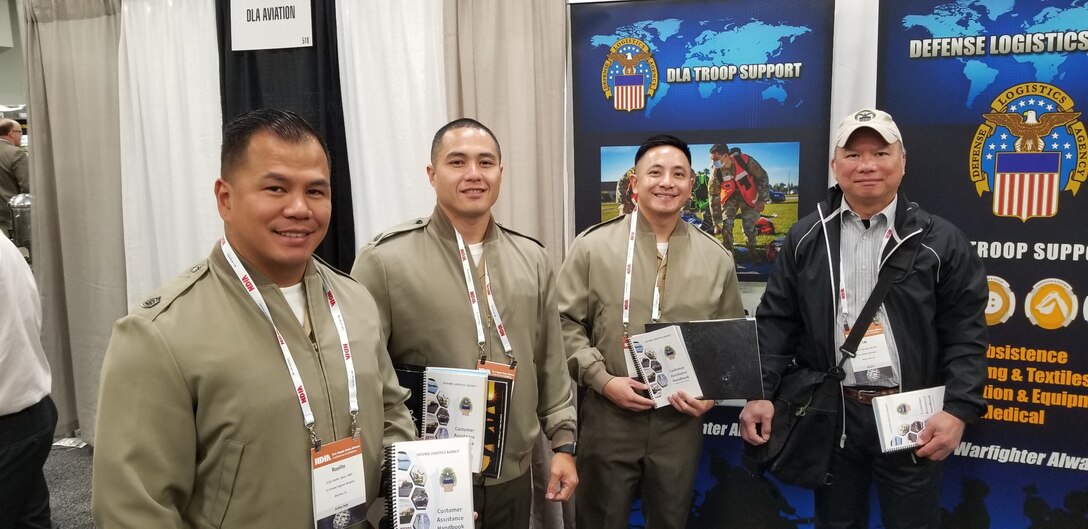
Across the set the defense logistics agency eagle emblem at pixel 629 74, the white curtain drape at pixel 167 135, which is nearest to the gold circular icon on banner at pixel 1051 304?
the defense logistics agency eagle emblem at pixel 629 74

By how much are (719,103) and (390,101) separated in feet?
5.63

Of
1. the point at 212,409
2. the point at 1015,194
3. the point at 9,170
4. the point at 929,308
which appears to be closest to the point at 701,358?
the point at 929,308

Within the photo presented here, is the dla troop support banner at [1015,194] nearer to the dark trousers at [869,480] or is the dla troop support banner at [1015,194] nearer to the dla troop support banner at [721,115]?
the dla troop support banner at [721,115]

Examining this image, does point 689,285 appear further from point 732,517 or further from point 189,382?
point 189,382

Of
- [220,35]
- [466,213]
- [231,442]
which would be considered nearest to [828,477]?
[466,213]

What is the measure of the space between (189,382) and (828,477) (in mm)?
2085

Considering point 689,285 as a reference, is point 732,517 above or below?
below

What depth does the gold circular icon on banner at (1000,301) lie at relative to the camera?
102 inches

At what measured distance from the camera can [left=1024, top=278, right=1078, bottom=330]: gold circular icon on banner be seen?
2.53 meters

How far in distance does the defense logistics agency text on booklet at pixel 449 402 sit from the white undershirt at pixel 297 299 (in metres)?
0.55

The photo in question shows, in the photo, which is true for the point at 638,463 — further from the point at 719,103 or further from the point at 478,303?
the point at 719,103

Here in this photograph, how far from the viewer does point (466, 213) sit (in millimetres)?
2059

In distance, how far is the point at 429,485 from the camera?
1497 mm

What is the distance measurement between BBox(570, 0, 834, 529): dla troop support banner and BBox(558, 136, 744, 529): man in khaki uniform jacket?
519mm
